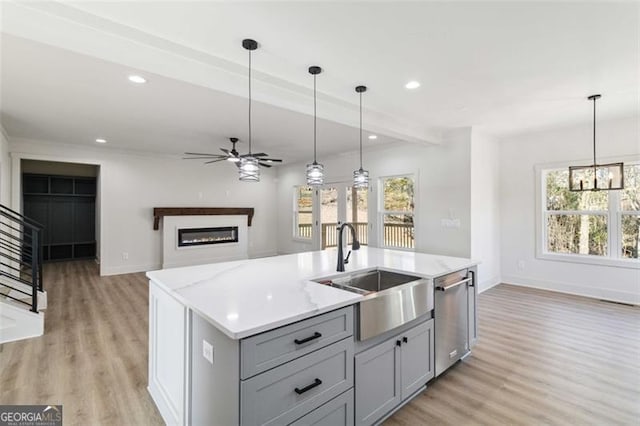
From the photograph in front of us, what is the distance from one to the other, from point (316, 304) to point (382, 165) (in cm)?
475

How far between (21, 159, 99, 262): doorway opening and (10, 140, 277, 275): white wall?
1.75 meters

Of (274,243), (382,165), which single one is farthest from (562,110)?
(274,243)

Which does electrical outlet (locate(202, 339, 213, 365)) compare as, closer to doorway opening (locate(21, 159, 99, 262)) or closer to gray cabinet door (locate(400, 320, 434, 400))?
gray cabinet door (locate(400, 320, 434, 400))

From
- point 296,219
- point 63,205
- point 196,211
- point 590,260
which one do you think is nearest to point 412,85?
point 590,260

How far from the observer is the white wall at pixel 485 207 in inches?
190

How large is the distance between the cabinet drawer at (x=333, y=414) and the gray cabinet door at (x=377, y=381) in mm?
74

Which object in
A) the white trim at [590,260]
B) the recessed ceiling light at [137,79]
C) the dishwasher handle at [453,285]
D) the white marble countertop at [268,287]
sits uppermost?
the recessed ceiling light at [137,79]

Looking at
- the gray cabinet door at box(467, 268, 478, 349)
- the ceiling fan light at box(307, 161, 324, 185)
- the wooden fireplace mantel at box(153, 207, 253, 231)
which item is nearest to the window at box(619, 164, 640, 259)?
the gray cabinet door at box(467, 268, 478, 349)

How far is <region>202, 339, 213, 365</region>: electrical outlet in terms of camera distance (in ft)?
4.65

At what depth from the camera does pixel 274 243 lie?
28.0 ft

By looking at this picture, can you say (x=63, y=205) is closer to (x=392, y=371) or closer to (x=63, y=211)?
(x=63, y=211)

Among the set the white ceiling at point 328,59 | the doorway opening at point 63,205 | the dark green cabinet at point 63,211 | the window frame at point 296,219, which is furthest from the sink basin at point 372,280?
the dark green cabinet at point 63,211

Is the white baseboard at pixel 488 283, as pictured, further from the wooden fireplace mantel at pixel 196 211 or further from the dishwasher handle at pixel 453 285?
the wooden fireplace mantel at pixel 196 211

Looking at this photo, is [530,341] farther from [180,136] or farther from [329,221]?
[180,136]
